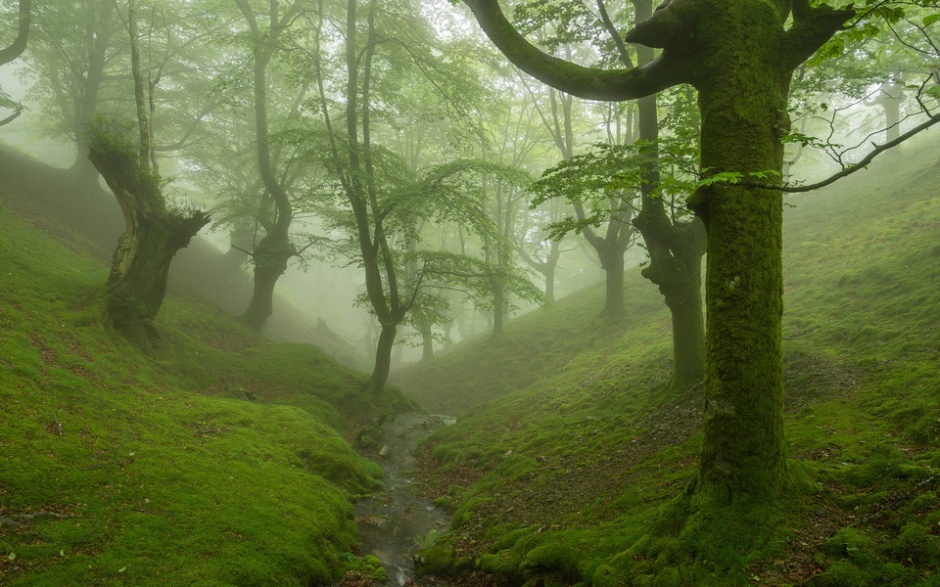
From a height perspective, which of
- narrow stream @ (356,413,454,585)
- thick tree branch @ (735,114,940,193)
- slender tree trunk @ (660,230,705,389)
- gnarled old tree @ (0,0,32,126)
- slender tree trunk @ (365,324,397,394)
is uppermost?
gnarled old tree @ (0,0,32,126)

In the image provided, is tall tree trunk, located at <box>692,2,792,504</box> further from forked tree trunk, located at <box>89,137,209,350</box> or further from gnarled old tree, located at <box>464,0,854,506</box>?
forked tree trunk, located at <box>89,137,209,350</box>

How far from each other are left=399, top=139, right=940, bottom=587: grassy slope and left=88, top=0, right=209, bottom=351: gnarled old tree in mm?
7842

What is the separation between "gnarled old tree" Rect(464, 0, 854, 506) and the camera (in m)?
4.62

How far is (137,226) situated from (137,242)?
39cm

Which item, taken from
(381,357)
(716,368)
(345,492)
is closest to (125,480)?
(345,492)

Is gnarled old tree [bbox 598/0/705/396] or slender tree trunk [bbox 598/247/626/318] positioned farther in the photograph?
slender tree trunk [bbox 598/247/626/318]

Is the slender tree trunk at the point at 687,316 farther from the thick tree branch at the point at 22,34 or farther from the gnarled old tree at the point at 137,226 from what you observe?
the thick tree branch at the point at 22,34

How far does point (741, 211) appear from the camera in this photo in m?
4.73

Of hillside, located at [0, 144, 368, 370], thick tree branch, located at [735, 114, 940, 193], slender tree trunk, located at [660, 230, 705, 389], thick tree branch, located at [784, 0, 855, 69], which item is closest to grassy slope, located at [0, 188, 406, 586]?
hillside, located at [0, 144, 368, 370]

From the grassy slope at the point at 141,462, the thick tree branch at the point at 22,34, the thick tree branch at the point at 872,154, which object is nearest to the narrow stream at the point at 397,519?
the grassy slope at the point at 141,462

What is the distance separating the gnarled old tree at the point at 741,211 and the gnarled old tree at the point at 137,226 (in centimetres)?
1117

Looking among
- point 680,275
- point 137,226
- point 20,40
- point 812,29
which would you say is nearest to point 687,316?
point 680,275

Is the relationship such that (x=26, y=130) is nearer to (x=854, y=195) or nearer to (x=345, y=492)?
(x=345, y=492)

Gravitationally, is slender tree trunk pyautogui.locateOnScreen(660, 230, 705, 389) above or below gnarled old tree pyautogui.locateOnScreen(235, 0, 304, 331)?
below
